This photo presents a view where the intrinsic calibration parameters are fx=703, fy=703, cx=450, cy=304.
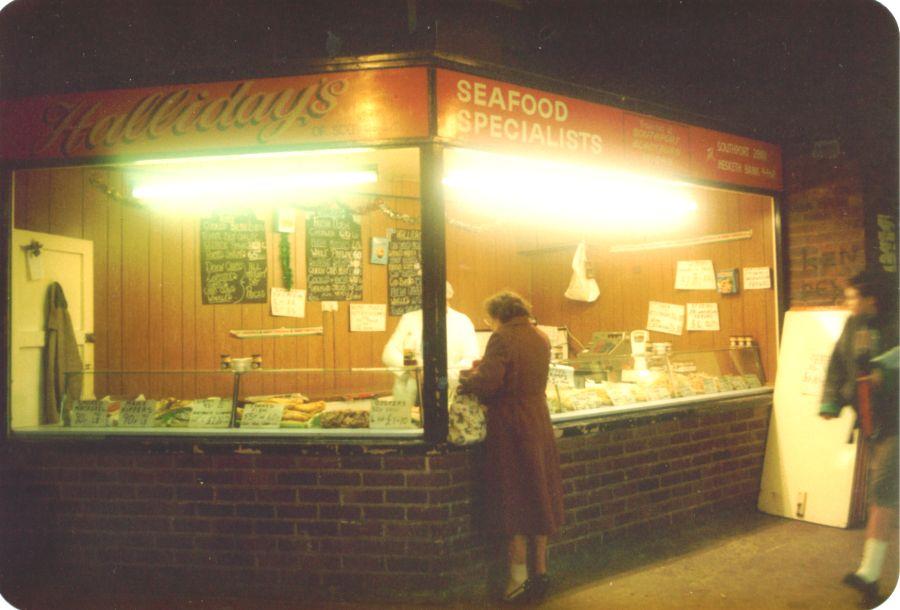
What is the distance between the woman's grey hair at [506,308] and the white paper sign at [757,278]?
134 inches

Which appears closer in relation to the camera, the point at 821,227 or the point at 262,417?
the point at 262,417

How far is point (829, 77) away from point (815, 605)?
Answer: 5085 mm

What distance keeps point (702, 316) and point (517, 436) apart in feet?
11.9

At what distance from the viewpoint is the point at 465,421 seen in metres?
4.80

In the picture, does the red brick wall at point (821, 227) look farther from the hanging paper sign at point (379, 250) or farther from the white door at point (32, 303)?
the white door at point (32, 303)

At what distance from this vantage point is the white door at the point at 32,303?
17.5ft

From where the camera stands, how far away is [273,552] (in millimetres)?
4840

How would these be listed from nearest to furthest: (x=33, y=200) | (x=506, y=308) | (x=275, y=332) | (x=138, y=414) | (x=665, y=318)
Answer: (x=506, y=308) < (x=138, y=414) < (x=33, y=200) < (x=275, y=332) < (x=665, y=318)

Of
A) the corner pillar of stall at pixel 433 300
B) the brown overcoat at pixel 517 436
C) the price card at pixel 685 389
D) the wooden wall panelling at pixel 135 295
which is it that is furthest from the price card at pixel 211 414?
the price card at pixel 685 389

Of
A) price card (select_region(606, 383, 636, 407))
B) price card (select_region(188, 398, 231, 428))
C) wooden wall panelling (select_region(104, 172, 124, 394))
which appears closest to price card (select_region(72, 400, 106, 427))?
price card (select_region(188, 398, 231, 428))

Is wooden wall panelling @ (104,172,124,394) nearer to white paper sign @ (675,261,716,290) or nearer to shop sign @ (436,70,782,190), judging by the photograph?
shop sign @ (436,70,782,190)

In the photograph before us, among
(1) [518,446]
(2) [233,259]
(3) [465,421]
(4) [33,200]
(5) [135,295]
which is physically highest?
(4) [33,200]

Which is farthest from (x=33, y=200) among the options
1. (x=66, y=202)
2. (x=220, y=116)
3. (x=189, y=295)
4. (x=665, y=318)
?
(x=665, y=318)

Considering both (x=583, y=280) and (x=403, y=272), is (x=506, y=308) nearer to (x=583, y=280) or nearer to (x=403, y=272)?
(x=403, y=272)
